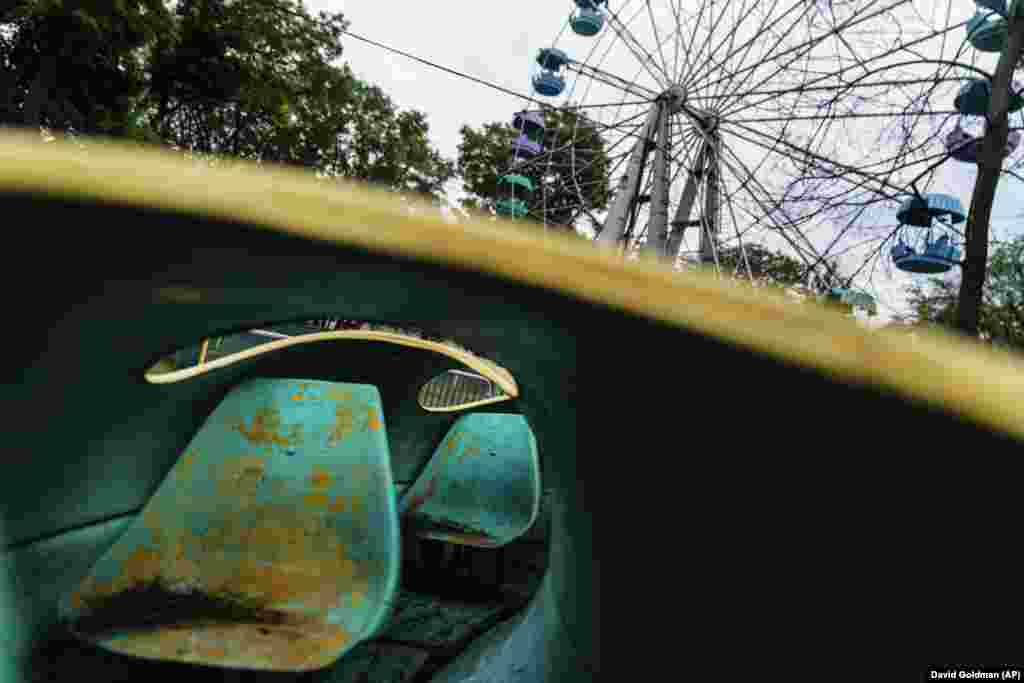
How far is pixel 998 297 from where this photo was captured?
1612 centimetres

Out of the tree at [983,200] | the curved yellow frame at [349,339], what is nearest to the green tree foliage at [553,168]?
the tree at [983,200]

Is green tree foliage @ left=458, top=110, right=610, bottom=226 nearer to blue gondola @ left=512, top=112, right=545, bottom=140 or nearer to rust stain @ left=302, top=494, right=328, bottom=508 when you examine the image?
blue gondola @ left=512, top=112, right=545, bottom=140

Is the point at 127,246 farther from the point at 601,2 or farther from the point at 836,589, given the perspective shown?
the point at 601,2

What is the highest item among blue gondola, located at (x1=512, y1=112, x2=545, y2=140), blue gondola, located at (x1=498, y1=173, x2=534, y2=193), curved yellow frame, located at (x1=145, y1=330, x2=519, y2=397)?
blue gondola, located at (x1=512, y1=112, x2=545, y2=140)

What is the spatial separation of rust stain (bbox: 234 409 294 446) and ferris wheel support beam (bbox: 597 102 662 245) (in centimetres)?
938

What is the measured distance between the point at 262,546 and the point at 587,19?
43.3ft

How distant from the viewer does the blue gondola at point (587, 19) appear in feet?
41.2

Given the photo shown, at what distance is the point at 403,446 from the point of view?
3.64 metres

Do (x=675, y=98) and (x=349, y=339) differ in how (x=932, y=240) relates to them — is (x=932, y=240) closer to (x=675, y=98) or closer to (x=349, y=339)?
(x=675, y=98)

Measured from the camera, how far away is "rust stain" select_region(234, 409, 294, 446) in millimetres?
2086

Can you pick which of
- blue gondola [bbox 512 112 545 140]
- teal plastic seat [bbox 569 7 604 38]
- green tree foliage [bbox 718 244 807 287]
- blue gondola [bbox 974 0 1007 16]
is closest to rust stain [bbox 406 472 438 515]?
green tree foliage [bbox 718 244 807 287]

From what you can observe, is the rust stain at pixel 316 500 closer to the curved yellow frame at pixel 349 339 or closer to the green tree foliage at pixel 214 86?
the curved yellow frame at pixel 349 339

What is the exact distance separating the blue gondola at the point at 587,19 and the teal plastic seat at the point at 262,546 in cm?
1248

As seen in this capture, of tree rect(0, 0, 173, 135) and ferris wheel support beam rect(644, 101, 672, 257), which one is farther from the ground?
tree rect(0, 0, 173, 135)
